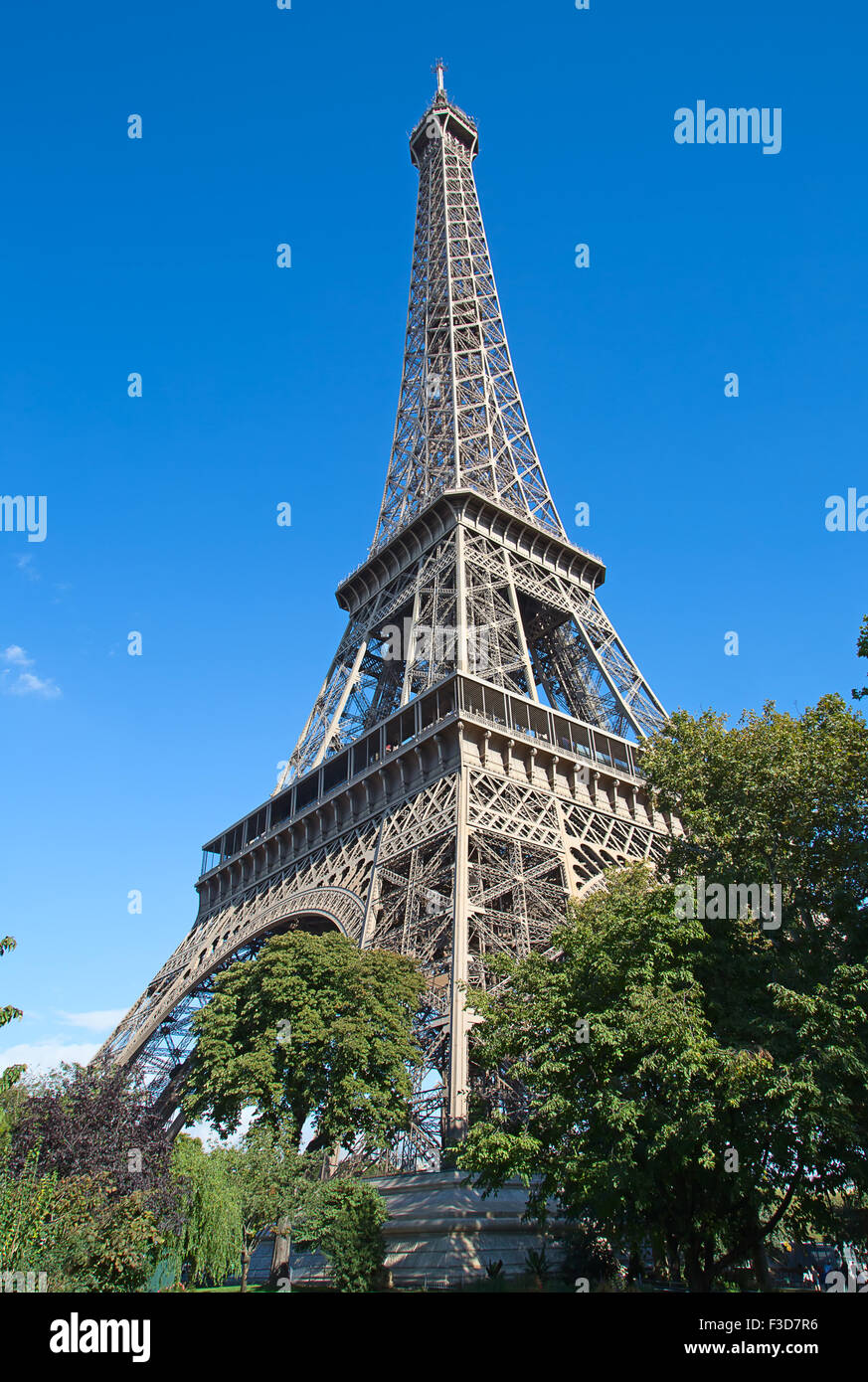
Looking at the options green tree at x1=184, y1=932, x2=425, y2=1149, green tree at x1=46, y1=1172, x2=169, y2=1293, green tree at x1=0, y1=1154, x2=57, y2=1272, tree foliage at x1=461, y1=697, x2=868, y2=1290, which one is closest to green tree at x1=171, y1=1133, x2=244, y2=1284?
green tree at x1=184, y1=932, x2=425, y2=1149

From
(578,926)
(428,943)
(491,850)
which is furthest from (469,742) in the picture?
(578,926)

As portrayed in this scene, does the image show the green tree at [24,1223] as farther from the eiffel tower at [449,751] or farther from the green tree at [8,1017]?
the eiffel tower at [449,751]

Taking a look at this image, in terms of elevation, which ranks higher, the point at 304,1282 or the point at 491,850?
the point at 491,850

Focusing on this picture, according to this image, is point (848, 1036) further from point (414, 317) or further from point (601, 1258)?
point (414, 317)

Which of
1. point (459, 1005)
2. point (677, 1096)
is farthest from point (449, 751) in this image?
point (677, 1096)

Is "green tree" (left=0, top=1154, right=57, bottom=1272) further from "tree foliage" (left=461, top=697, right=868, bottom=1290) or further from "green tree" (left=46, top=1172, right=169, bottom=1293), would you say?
"tree foliage" (left=461, top=697, right=868, bottom=1290)
